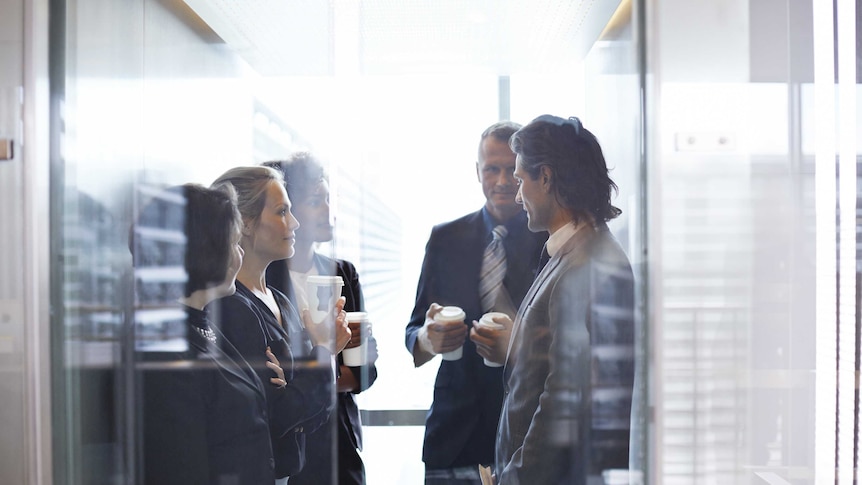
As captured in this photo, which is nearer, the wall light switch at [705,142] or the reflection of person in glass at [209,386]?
the wall light switch at [705,142]

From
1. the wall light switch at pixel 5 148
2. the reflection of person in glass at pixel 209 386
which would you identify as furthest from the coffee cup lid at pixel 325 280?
the wall light switch at pixel 5 148

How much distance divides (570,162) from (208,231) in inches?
36.3

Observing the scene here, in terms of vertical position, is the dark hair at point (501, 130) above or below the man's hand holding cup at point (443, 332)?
above

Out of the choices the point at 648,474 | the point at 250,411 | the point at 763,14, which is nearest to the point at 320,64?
the point at 250,411

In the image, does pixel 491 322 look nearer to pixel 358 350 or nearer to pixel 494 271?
pixel 494 271

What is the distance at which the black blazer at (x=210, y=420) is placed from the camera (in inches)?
68.8

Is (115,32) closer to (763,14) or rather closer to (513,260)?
(513,260)

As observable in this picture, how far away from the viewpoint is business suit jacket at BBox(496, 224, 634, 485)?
1.64 meters

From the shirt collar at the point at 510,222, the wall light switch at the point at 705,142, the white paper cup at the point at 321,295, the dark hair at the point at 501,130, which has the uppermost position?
the dark hair at the point at 501,130

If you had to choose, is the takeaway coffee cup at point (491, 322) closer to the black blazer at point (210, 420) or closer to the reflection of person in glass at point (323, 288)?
the reflection of person in glass at point (323, 288)

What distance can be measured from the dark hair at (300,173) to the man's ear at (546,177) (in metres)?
0.53

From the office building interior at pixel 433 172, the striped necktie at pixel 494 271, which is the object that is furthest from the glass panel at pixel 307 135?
the striped necktie at pixel 494 271

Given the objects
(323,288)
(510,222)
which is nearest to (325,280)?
(323,288)

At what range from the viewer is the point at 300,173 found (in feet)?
5.64
